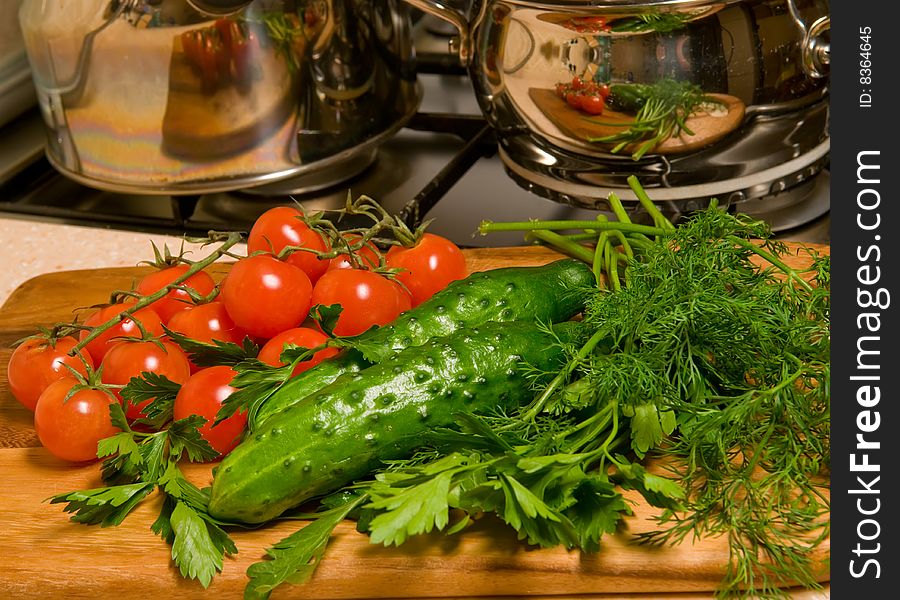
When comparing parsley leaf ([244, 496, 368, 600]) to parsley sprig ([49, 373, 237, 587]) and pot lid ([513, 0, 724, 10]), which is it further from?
pot lid ([513, 0, 724, 10])

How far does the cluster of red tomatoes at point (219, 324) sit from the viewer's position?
2.89 feet

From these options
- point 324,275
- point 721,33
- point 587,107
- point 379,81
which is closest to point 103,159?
point 379,81

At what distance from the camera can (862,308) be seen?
87 cm

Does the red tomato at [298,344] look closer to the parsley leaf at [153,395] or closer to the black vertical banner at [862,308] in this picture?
the parsley leaf at [153,395]

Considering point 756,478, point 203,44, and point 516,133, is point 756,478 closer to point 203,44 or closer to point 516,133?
point 516,133

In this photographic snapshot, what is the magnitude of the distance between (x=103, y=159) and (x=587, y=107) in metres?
0.64

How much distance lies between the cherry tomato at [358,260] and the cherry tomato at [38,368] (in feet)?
0.84

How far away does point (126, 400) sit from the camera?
0.89 metres

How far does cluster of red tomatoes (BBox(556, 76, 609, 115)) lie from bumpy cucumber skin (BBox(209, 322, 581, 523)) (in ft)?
1.22

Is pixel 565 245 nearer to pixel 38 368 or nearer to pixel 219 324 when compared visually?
pixel 219 324

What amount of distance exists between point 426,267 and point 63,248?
0.60 meters

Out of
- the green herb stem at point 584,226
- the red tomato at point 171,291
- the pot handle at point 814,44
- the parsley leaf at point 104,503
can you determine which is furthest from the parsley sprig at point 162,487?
the pot handle at point 814,44

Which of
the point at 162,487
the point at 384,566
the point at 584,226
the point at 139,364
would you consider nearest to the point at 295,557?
the point at 384,566

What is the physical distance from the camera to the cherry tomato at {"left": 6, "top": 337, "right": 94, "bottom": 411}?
3.12 ft
